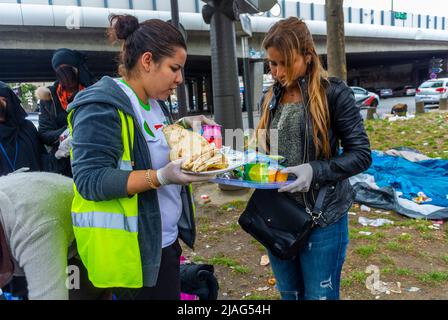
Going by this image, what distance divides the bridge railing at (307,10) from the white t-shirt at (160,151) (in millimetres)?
6896

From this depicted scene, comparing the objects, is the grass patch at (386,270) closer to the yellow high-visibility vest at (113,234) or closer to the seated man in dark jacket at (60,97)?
the yellow high-visibility vest at (113,234)

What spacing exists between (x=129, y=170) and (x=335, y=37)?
23.4ft

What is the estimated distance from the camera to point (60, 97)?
3102 millimetres

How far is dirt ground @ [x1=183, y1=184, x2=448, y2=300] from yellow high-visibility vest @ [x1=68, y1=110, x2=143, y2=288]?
163 cm

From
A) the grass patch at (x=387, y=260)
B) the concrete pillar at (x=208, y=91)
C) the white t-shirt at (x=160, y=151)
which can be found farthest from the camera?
the concrete pillar at (x=208, y=91)

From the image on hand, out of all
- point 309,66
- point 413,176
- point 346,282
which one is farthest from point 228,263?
point 413,176

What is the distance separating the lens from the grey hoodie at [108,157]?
1.24m

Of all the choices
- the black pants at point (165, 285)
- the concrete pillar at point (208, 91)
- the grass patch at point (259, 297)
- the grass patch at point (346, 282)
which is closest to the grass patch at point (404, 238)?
the grass patch at point (346, 282)

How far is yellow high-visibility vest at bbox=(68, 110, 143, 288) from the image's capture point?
51.7 inches

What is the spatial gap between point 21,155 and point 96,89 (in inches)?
69.2

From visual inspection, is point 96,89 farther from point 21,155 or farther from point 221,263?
point 221,263

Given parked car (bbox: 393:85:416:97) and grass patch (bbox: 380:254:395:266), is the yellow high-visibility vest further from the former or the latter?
parked car (bbox: 393:85:416:97)

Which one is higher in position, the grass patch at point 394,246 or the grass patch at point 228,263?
the grass patch at point 394,246

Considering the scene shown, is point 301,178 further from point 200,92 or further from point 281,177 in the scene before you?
point 200,92
